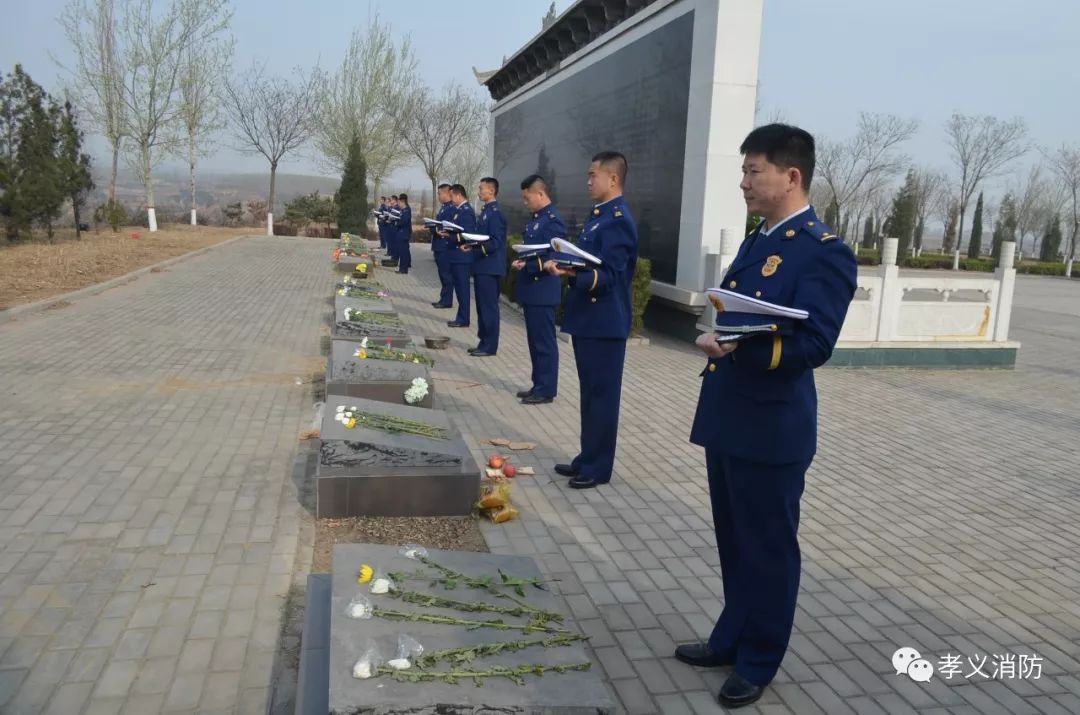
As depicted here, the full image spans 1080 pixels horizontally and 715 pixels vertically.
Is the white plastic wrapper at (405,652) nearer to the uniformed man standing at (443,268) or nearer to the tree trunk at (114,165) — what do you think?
the uniformed man standing at (443,268)

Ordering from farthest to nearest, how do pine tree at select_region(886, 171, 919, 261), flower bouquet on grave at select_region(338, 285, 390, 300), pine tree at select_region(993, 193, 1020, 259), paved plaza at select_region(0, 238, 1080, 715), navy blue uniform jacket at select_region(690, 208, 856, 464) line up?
1. pine tree at select_region(993, 193, 1020, 259)
2. pine tree at select_region(886, 171, 919, 261)
3. flower bouquet on grave at select_region(338, 285, 390, 300)
4. paved plaza at select_region(0, 238, 1080, 715)
5. navy blue uniform jacket at select_region(690, 208, 856, 464)

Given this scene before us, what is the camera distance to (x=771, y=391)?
252 centimetres

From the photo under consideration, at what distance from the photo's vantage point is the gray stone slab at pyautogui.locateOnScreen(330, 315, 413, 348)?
7012mm

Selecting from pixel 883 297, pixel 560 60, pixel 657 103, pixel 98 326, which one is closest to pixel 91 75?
pixel 560 60

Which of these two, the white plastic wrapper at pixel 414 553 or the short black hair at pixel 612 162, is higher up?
the short black hair at pixel 612 162

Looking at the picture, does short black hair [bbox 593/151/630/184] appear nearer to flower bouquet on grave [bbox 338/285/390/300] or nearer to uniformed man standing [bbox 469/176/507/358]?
uniformed man standing [bbox 469/176/507/358]

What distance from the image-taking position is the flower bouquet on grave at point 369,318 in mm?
7652

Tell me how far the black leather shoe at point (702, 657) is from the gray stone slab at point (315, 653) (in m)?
1.27

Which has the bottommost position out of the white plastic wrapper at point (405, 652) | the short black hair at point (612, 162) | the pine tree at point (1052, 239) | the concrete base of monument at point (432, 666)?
the concrete base of monument at point (432, 666)

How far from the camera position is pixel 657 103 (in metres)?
10.2

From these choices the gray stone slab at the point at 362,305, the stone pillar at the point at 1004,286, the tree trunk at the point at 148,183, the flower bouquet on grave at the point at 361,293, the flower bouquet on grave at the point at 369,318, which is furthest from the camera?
the tree trunk at the point at 148,183

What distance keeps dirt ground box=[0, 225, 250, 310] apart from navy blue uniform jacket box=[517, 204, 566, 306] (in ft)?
24.6

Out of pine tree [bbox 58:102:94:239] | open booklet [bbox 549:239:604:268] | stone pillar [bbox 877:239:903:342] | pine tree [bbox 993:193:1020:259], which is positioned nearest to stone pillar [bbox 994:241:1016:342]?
stone pillar [bbox 877:239:903:342]

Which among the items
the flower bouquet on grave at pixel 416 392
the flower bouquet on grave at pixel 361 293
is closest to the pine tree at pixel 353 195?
the flower bouquet on grave at pixel 361 293
